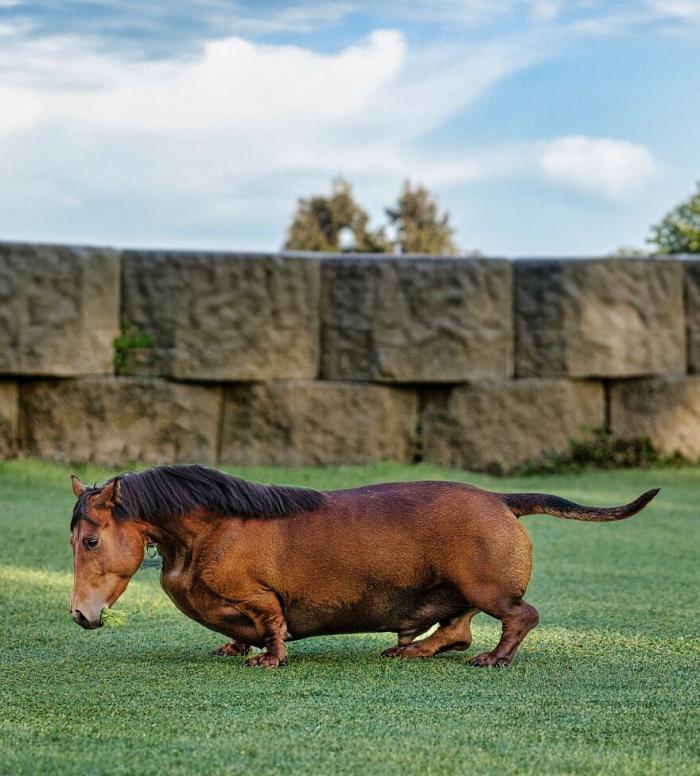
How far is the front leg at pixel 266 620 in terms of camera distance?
3.38 m

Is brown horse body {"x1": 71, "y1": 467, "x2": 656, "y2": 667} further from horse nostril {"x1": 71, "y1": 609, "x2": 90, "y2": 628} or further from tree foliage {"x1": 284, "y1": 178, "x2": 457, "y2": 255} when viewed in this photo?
tree foliage {"x1": 284, "y1": 178, "x2": 457, "y2": 255}

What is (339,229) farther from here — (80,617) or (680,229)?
(80,617)

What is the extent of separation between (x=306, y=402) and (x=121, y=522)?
539cm

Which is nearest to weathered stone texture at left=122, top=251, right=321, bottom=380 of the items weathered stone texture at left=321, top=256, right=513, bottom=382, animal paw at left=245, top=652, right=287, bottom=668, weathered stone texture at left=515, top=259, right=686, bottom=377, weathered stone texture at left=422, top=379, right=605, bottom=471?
weathered stone texture at left=321, top=256, right=513, bottom=382

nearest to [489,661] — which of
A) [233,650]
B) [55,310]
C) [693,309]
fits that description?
[233,650]

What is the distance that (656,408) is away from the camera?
30.2ft

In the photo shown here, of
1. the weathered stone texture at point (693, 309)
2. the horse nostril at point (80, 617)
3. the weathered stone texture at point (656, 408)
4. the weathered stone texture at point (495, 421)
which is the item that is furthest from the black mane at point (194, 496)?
the weathered stone texture at point (693, 309)

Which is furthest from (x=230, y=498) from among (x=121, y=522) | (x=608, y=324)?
(x=608, y=324)

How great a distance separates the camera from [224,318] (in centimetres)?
867

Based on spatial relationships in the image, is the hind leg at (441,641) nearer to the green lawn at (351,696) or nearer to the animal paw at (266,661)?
the green lawn at (351,696)

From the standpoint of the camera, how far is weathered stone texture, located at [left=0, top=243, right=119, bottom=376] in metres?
8.38

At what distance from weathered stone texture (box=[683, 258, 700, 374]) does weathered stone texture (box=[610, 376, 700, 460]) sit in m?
0.18

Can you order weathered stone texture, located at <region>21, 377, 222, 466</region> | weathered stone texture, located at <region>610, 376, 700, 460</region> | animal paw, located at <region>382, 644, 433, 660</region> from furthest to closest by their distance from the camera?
1. weathered stone texture, located at <region>610, 376, 700, 460</region>
2. weathered stone texture, located at <region>21, 377, 222, 466</region>
3. animal paw, located at <region>382, 644, 433, 660</region>

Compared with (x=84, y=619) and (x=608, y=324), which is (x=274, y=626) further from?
(x=608, y=324)
